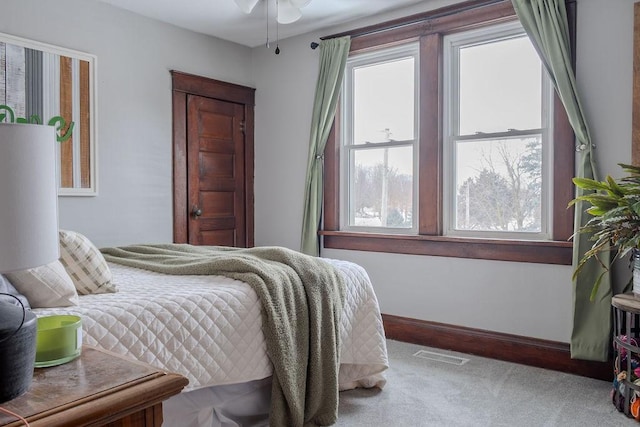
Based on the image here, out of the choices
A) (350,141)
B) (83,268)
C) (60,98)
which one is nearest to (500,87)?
(350,141)

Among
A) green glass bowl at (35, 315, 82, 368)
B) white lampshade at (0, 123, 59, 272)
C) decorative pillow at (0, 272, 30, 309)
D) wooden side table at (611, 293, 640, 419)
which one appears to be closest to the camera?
white lampshade at (0, 123, 59, 272)

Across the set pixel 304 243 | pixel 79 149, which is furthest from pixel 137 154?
pixel 304 243

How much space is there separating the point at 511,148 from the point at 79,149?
9.52ft

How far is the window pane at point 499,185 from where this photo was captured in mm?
3268

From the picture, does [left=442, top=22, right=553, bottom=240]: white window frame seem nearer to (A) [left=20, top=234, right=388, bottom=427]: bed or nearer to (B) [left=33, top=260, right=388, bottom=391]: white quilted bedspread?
(A) [left=20, top=234, right=388, bottom=427]: bed

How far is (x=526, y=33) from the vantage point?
10.5ft

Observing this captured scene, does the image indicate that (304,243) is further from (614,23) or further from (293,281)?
(614,23)

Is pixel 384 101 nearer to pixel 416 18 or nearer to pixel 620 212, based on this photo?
pixel 416 18

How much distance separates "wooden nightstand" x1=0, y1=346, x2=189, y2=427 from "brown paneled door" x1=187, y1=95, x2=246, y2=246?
3168mm

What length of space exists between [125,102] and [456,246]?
260 centimetres

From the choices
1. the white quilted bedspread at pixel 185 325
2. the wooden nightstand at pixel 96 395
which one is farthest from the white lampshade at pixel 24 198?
the white quilted bedspread at pixel 185 325

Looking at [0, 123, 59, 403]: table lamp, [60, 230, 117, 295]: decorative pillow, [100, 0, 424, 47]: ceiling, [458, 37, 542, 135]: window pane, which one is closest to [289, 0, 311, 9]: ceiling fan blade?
[100, 0, 424, 47]: ceiling

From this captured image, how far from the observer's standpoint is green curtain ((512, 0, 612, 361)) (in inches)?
112

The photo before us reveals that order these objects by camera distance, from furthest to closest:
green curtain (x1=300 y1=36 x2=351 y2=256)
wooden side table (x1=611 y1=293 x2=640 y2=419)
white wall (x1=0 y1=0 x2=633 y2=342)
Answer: green curtain (x1=300 y1=36 x2=351 y2=256) < white wall (x1=0 y1=0 x2=633 y2=342) < wooden side table (x1=611 y1=293 x2=640 y2=419)
